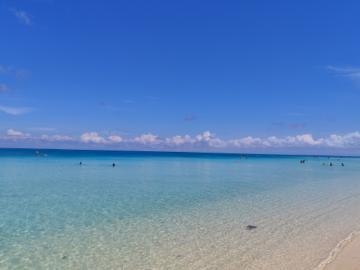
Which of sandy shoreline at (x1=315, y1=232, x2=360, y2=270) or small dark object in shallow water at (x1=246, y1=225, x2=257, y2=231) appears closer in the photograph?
sandy shoreline at (x1=315, y1=232, x2=360, y2=270)

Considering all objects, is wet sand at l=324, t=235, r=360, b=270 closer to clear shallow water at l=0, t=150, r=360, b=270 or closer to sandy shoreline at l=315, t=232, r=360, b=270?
sandy shoreline at l=315, t=232, r=360, b=270

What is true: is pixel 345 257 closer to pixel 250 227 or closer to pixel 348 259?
pixel 348 259

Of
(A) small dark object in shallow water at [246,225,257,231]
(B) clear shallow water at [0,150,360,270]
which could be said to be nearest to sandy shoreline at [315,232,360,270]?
(B) clear shallow water at [0,150,360,270]

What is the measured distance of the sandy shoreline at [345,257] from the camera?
28.7 feet

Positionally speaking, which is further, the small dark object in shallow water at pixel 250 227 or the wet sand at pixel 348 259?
the small dark object in shallow water at pixel 250 227

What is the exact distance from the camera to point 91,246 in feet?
34.8

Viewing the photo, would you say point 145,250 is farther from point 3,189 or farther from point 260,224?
point 3,189

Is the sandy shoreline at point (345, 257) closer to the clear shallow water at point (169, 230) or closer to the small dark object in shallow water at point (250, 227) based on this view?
the clear shallow water at point (169, 230)

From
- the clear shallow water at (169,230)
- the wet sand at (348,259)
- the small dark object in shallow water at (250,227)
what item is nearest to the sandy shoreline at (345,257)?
the wet sand at (348,259)

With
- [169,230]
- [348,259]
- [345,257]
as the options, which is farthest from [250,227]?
[348,259]

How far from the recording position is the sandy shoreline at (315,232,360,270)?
8.74 meters

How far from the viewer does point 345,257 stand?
9.48 m

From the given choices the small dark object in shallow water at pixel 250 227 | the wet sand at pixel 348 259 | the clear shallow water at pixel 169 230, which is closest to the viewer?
the wet sand at pixel 348 259

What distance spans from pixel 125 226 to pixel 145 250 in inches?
120
